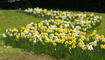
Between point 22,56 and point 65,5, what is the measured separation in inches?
502

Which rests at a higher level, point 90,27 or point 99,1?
point 99,1

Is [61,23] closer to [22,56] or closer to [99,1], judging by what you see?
[22,56]

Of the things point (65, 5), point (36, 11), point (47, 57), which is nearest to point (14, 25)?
point (36, 11)

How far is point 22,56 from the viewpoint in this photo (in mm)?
5582

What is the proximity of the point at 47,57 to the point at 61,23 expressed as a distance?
394cm

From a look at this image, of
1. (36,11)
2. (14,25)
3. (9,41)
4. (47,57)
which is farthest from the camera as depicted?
(36,11)

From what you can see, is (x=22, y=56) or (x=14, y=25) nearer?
(x=22, y=56)

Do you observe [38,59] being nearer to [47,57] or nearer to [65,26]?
[47,57]

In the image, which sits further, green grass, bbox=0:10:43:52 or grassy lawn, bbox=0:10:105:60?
green grass, bbox=0:10:43:52

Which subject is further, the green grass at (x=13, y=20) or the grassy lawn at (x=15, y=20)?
the green grass at (x=13, y=20)

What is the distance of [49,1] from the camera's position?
1869 centimetres

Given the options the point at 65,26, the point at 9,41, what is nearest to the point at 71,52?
the point at 9,41

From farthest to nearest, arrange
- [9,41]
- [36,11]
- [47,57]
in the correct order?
[36,11]
[9,41]
[47,57]

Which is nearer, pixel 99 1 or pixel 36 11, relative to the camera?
pixel 36 11
